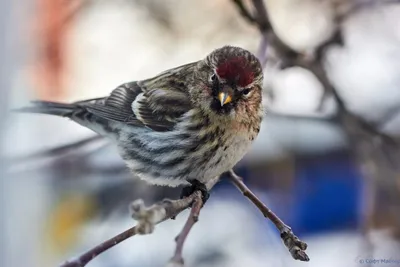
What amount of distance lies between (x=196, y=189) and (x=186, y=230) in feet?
0.72

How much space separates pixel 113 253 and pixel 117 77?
35 centimetres

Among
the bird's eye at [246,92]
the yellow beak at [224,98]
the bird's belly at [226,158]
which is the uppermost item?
the bird's eye at [246,92]

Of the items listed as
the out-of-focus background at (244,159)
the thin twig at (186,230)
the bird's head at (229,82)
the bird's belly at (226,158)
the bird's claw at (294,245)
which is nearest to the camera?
the thin twig at (186,230)

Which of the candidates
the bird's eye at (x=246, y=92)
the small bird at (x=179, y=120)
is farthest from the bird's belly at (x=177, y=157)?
the bird's eye at (x=246, y=92)

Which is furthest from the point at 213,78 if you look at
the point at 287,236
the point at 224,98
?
the point at 287,236

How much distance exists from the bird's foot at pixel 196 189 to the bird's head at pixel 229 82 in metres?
0.10

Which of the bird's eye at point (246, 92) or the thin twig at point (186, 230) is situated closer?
the thin twig at point (186, 230)

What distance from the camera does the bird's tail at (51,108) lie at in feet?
2.87

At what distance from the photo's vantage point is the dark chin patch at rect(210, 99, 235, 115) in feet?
2.64

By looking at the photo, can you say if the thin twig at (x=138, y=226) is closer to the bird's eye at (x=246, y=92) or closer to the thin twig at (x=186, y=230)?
the thin twig at (x=186, y=230)

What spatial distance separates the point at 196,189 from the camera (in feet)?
2.43

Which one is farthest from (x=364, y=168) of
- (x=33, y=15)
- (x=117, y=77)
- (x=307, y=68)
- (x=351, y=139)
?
(x=33, y=15)

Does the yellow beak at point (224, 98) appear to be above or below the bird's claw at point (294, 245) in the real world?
above

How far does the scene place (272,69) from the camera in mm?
947
